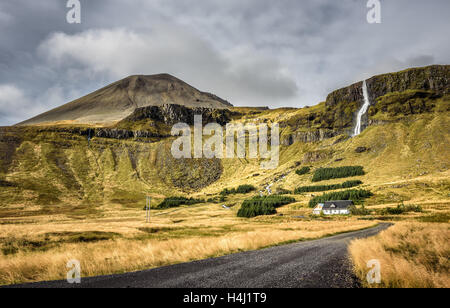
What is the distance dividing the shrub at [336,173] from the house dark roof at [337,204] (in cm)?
5437

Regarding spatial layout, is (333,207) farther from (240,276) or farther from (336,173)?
(240,276)

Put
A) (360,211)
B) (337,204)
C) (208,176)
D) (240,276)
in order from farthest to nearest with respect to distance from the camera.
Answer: (208,176)
(337,204)
(360,211)
(240,276)

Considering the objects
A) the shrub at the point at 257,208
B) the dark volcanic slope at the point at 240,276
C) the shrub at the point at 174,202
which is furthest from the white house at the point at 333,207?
the dark volcanic slope at the point at 240,276

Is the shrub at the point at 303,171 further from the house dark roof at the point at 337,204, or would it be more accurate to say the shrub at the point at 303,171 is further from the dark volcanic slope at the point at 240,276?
the dark volcanic slope at the point at 240,276

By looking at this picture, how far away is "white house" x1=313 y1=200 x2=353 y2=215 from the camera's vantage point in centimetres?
9038

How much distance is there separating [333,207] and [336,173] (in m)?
60.9

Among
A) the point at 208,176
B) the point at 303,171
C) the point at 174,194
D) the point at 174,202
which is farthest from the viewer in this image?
the point at 208,176

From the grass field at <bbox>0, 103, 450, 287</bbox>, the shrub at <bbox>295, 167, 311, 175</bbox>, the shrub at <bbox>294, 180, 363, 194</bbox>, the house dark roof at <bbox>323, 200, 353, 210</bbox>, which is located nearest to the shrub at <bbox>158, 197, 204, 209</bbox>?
the grass field at <bbox>0, 103, 450, 287</bbox>

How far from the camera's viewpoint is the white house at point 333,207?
90.4 metres

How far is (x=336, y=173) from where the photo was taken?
148 m

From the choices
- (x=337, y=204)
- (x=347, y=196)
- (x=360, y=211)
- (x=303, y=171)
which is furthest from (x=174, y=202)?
(x=303, y=171)

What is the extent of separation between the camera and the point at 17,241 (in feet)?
84.9

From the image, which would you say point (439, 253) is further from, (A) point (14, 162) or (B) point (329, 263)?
(A) point (14, 162)
